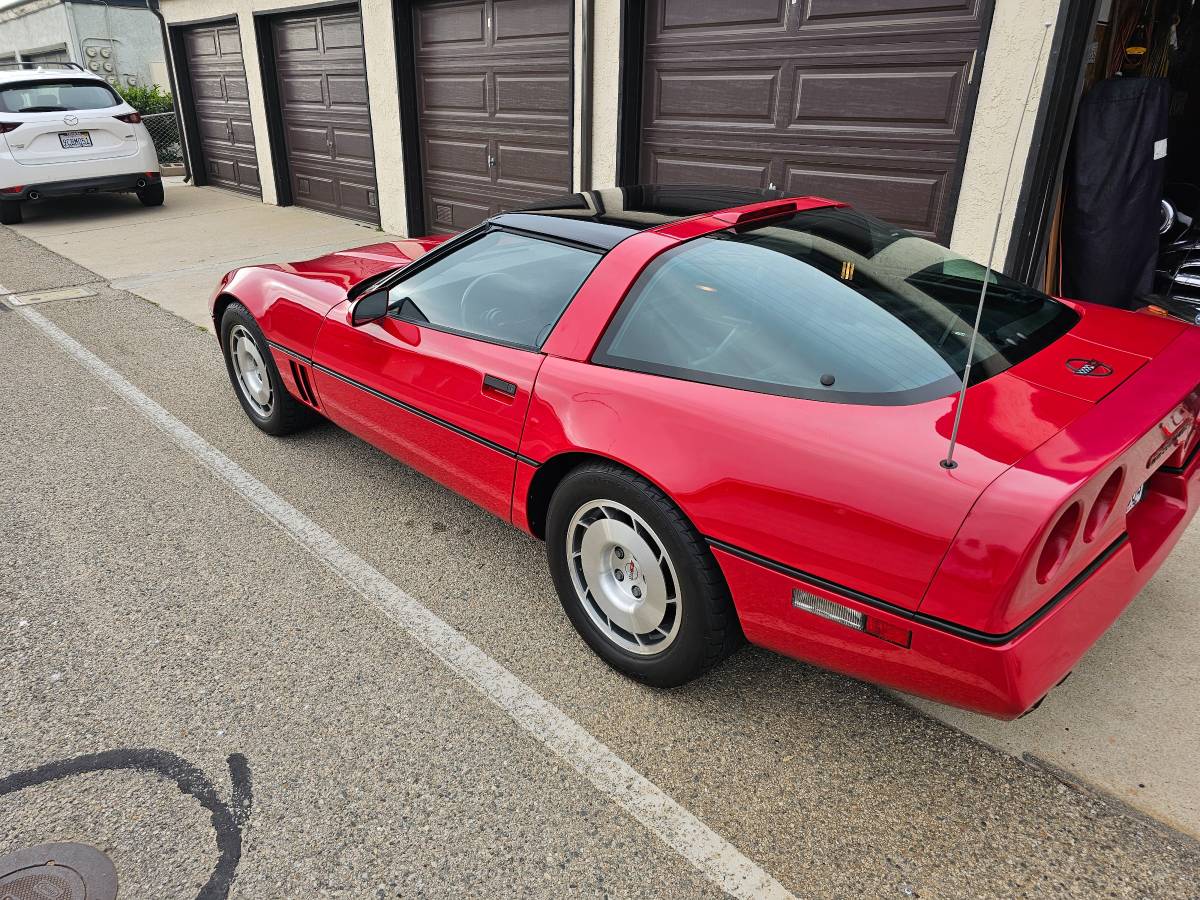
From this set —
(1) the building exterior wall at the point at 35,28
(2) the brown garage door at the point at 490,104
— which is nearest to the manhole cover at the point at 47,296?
(2) the brown garage door at the point at 490,104

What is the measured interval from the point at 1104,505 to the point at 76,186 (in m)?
11.8

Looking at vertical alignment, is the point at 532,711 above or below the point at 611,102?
below

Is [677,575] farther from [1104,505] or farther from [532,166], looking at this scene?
[532,166]

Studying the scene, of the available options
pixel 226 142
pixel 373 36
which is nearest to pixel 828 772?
pixel 373 36

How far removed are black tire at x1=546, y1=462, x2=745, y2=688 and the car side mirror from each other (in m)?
1.18

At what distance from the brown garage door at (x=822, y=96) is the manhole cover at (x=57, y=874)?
5179 millimetres

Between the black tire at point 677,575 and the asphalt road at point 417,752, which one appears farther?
the black tire at point 677,575

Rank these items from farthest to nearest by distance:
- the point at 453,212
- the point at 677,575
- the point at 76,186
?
the point at 76,186 → the point at 453,212 → the point at 677,575

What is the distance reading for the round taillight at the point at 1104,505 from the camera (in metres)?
1.81

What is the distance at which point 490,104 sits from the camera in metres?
8.05

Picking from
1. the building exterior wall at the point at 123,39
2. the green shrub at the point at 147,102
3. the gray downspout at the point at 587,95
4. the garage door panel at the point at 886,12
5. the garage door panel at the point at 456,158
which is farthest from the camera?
the building exterior wall at the point at 123,39

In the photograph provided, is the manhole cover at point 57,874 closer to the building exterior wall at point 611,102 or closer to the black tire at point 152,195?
the building exterior wall at point 611,102

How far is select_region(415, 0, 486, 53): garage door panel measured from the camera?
789cm

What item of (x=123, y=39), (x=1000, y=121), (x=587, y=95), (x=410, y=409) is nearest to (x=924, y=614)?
(x=410, y=409)
